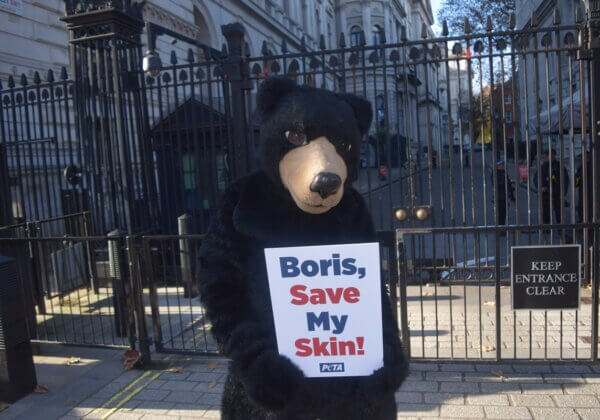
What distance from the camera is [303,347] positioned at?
218cm

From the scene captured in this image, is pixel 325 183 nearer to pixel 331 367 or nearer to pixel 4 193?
pixel 331 367

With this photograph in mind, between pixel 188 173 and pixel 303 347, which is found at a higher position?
pixel 188 173

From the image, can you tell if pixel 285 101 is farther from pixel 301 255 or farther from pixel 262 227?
pixel 301 255

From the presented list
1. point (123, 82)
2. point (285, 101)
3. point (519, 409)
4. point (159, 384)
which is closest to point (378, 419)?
point (285, 101)

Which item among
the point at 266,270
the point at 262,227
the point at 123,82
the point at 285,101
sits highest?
the point at 123,82

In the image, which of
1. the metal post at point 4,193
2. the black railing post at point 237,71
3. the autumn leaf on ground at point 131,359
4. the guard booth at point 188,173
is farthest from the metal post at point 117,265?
the metal post at point 4,193

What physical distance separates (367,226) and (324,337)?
63 cm

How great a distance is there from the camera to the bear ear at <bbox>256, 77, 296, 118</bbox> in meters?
2.47

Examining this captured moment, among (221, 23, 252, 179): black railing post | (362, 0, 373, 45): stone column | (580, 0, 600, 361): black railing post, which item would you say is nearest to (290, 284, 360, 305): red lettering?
(580, 0, 600, 361): black railing post

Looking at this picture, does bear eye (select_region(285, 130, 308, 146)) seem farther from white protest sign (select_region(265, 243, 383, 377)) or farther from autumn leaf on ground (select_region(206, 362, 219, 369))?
autumn leaf on ground (select_region(206, 362, 219, 369))

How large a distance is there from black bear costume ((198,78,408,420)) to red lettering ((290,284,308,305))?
8.2 inches

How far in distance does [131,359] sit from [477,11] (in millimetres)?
37004

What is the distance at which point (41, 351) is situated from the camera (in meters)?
5.79

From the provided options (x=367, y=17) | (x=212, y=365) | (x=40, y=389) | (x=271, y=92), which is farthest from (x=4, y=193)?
(x=367, y=17)
